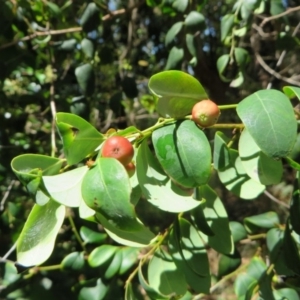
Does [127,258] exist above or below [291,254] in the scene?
below

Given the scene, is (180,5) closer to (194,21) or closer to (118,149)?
(194,21)

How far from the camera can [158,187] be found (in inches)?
22.2

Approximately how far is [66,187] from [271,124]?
0.21 meters

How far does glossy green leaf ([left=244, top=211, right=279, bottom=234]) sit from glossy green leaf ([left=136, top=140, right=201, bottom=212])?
417mm

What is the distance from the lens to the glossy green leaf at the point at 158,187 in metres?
0.54

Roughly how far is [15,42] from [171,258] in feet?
2.43

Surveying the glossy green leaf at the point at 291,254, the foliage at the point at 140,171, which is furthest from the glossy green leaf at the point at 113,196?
the glossy green leaf at the point at 291,254

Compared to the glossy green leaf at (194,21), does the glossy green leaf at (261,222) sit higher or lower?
lower

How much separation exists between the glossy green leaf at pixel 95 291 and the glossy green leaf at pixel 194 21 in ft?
1.94

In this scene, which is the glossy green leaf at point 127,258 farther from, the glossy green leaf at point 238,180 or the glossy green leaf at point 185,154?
the glossy green leaf at point 185,154

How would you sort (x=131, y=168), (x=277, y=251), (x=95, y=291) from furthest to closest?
(x=95, y=291) < (x=277, y=251) < (x=131, y=168)

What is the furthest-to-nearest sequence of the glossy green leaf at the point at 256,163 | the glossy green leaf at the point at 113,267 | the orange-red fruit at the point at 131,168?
the glossy green leaf at the point at 113,267
the glossy green leaf at the point at 256,163
the orange-red fruit at the point at 131,168

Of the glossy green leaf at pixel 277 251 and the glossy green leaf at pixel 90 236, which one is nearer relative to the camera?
the glossy green leaf at pixel 277 251

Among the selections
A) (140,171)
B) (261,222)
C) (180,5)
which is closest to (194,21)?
(180,5)
